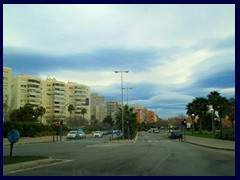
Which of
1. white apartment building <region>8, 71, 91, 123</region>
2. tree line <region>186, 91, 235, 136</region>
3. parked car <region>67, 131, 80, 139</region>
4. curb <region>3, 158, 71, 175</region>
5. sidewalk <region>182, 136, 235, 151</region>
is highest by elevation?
white apartment building <region>8, 71, 91, 123</region>

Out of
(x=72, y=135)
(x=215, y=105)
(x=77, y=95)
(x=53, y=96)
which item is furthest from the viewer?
(x=77, y=95)

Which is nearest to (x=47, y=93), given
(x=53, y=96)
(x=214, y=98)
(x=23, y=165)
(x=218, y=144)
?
(x=53, y=96)

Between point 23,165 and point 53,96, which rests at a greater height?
point 53,96

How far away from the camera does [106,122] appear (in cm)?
15162

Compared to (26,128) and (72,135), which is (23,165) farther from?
(26,128)

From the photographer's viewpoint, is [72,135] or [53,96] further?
[53,96]

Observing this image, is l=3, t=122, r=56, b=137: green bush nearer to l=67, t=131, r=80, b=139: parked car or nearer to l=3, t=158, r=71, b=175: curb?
l=67, t=131, r=80, b=139: parked car

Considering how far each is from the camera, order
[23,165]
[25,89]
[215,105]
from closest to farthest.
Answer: [23,165] → [215,105] → [25,89]

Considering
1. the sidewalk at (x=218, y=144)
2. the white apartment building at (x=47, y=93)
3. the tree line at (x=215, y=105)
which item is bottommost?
the sidewalk at (x=218, y=144)

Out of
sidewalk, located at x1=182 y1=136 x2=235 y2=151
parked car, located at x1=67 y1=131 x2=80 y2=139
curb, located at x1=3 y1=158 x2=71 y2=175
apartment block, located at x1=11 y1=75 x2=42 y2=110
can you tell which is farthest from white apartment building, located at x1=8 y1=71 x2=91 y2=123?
curb, located at x1=3 y1=158 x2=71 y2=175

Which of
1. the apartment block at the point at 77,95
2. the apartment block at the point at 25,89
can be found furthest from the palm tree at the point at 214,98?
the apartment block at the point at 77,95

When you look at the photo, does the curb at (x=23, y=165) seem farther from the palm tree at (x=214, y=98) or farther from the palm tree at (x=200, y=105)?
the palm tree at (x=200, y=105)

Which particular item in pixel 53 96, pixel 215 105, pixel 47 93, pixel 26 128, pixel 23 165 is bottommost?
pixel 26 128
